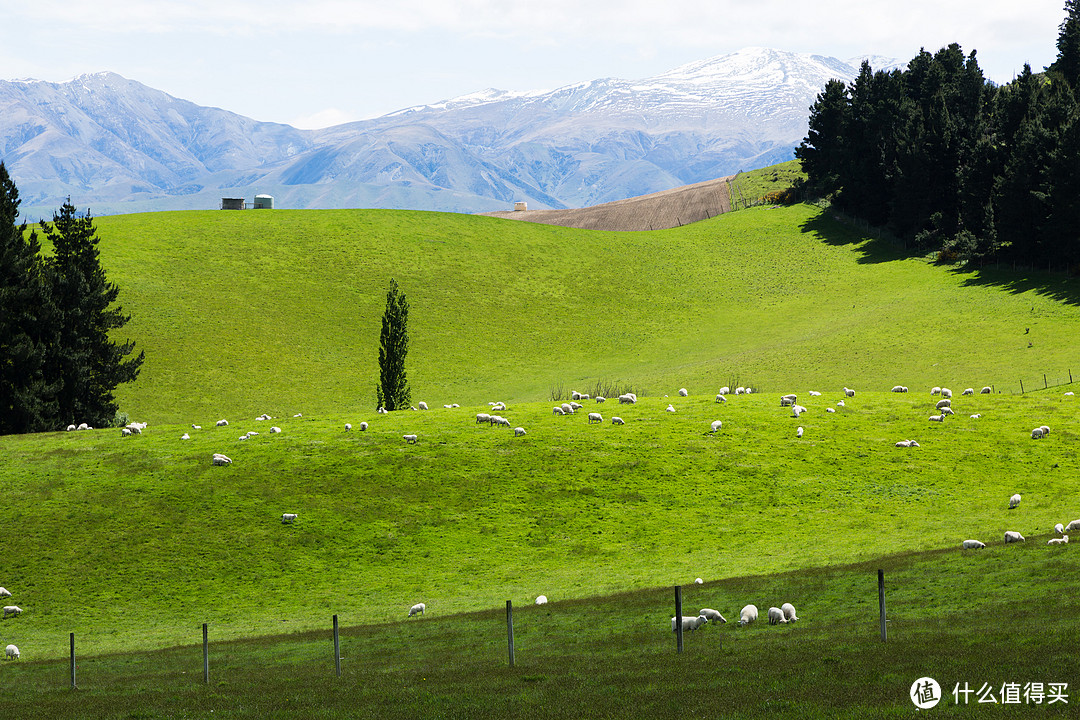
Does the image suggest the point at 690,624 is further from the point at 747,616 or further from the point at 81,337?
the point at 81,337

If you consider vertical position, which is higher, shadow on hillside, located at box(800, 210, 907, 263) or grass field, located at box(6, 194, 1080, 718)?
shadow on hillside, located at box(800, 210, 907, 263)

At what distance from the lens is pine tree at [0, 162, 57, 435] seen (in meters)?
66.3

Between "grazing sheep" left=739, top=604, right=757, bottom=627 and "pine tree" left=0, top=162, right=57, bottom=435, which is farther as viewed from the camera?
"pine tree" left=0, top=162, right=57, bottom=435

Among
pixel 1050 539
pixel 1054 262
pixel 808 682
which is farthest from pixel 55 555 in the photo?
pixel 1054 262

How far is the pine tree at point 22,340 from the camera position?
66312 millimetres

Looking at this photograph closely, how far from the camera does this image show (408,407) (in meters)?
77.8

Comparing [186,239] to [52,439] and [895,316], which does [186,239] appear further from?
[895,316]

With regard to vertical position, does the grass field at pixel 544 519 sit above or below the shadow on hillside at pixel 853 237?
below

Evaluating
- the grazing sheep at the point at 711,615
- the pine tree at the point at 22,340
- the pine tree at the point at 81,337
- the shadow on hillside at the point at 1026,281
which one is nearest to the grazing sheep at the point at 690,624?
the grazing sheep at the point at 711,615

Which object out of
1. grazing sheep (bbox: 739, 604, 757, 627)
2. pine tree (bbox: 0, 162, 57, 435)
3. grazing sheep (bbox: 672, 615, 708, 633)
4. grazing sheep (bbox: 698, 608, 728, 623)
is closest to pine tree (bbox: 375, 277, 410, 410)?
pine tree (bbox: 0, 162, 57, 435)

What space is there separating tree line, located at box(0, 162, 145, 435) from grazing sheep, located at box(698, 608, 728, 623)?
55.5m

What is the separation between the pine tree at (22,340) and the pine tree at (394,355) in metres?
24.9

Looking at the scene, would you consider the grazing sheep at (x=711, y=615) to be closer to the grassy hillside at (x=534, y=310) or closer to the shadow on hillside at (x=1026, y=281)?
the grassy hillside at (x=534, y=310)

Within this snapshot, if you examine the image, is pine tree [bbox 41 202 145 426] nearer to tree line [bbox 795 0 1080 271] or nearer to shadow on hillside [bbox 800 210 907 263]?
tree line [bbox 795 0 1080 271]
